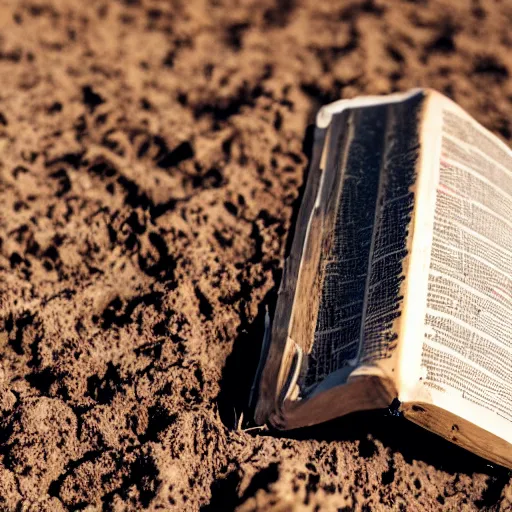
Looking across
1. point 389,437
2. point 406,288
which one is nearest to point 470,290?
point 406,288

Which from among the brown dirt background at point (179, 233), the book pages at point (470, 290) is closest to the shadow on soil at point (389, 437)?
the brown dirt background at point (179, 233)

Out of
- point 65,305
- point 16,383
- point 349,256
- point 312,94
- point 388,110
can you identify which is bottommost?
point 16,383

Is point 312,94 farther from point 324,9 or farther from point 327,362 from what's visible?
point 327,362

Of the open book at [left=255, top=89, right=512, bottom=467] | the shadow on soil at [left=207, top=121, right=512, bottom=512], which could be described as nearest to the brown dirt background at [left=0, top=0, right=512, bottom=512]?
the shadow on soil at [left=207, top=121, right=512, bottom=512]

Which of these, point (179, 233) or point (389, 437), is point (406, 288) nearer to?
point (389, 437)

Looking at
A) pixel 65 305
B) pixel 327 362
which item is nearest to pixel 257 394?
pixel 327 362

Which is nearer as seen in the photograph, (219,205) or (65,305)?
(65,305)
